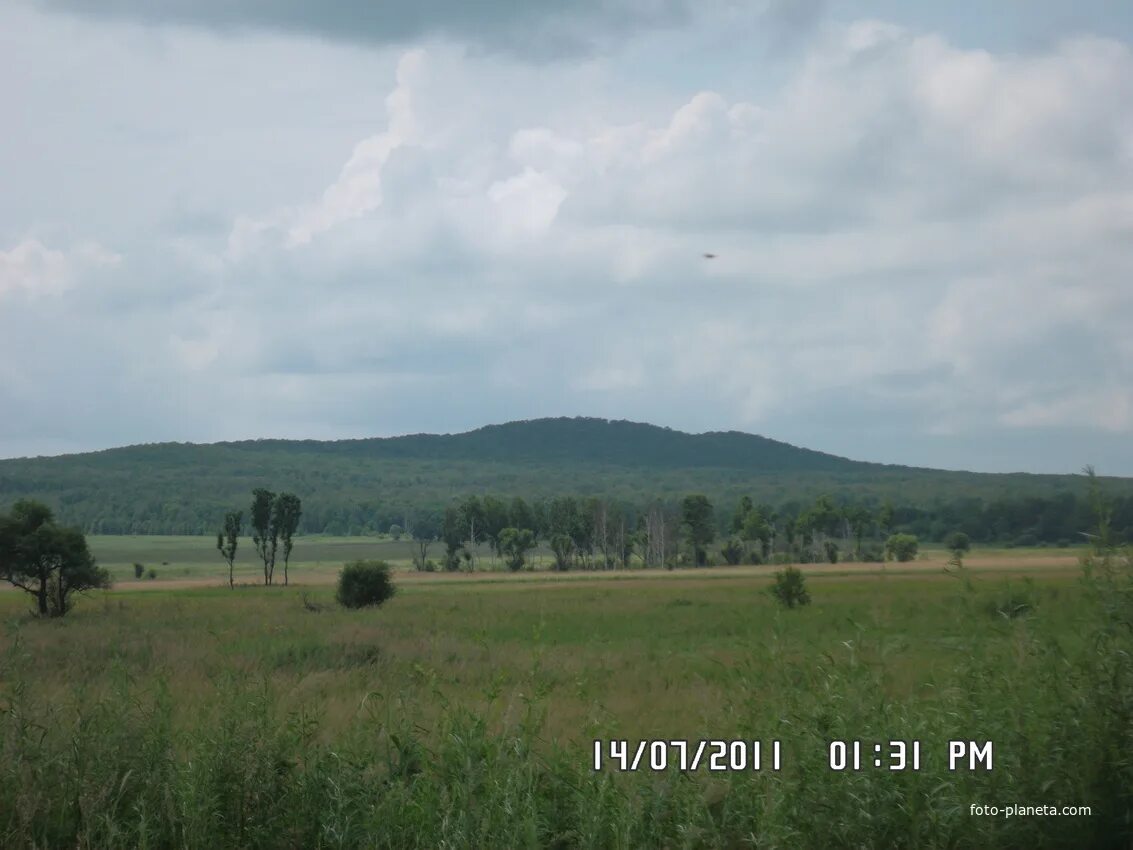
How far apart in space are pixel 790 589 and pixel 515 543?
267 feet

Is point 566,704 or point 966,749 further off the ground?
point 966,749

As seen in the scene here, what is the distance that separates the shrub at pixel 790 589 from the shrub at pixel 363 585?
20439 millimetres

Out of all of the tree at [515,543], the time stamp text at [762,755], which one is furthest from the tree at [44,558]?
the tree at [515,543]

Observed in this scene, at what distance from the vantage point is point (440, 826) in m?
7.61

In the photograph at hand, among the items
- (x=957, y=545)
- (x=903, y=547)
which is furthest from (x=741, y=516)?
(x=957, y=545)

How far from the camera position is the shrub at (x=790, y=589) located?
4334 cm

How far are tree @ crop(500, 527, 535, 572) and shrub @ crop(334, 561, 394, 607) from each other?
217 feet

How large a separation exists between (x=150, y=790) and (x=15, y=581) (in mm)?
40839

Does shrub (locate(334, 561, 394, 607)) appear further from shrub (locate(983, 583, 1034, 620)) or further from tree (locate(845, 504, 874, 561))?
tree (locate(845, 504, 874, 561))

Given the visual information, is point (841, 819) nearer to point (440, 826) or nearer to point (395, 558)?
point (440, 826)

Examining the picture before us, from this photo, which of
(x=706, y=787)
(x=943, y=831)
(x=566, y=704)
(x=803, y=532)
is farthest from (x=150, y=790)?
(x=803, y=532)

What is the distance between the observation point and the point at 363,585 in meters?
53.3

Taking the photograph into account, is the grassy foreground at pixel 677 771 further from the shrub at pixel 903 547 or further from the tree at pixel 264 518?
the shrub at pixel 903 547

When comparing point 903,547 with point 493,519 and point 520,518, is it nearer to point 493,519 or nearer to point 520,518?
point 520,518
